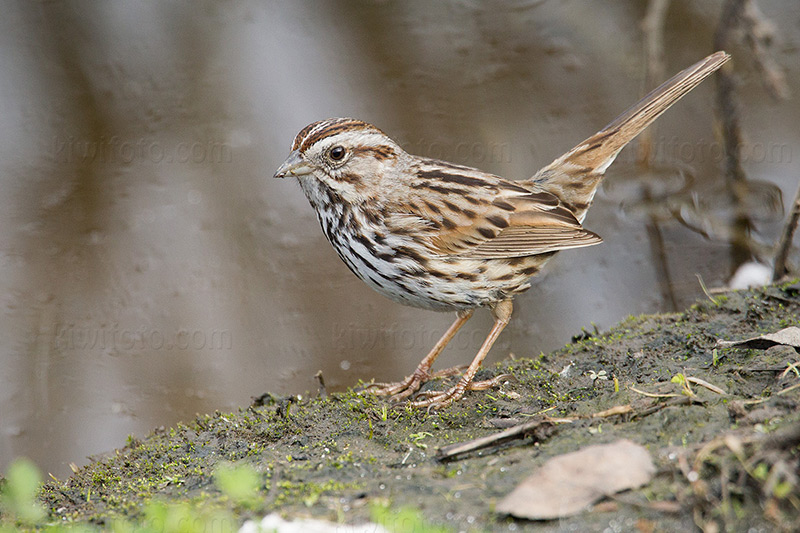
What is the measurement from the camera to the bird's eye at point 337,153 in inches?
201

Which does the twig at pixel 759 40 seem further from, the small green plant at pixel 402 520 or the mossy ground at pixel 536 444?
the small green plant at pixel 402 520

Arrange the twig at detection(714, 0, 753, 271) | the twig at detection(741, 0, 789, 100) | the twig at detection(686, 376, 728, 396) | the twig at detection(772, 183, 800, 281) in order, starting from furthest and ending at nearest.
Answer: the twig at detection(714, 0, 753, 271)
the twig at detection(741, 0, 789, 100)
the twig at detection(772, 183, 800, 281)
the twig at detection(686, 376, 728, 396)

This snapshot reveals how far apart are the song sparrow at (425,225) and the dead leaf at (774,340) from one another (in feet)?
4.32

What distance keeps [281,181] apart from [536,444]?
22.5 feet

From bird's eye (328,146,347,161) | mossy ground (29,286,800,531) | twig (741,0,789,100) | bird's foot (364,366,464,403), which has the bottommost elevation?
bird's foot (364,366,464,403)

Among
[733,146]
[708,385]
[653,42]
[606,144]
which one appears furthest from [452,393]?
[733,146]

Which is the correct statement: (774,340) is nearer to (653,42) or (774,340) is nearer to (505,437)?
(505,437)

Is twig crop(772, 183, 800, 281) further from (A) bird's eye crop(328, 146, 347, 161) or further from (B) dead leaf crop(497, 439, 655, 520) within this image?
(B) dead leaf crop(497, 439, 655, 520)

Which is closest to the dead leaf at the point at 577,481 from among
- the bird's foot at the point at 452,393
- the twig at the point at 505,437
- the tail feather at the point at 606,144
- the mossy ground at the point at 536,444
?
the mossy ground at the point at 536,444

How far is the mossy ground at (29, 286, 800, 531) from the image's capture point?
108 inches

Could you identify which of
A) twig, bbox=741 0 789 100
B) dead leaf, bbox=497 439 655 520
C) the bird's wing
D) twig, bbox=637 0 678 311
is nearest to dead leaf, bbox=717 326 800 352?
the bird's wing

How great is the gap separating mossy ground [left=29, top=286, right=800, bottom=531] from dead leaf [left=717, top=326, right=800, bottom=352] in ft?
0.14

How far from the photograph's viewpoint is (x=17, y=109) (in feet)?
33.1

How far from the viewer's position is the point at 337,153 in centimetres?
512
